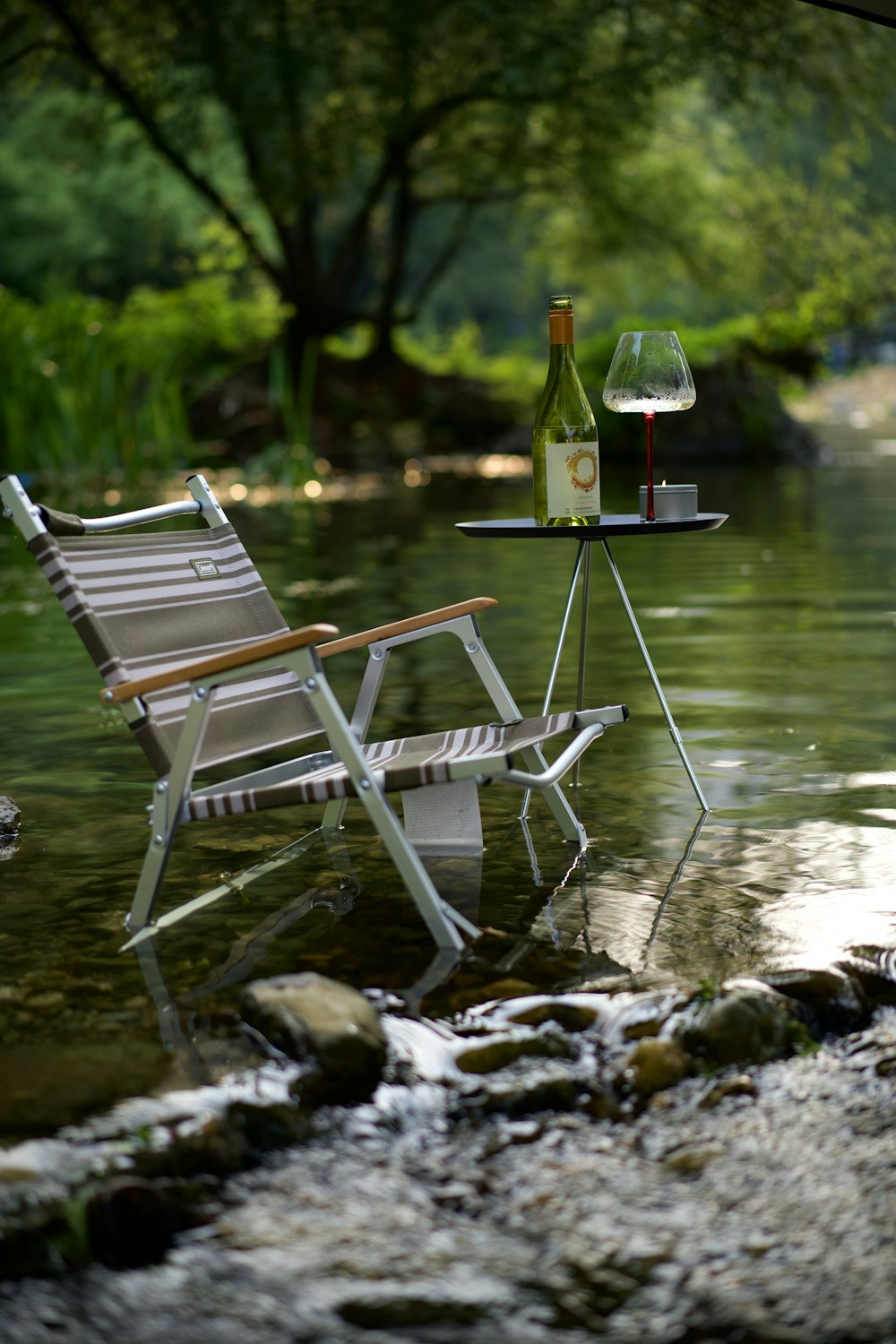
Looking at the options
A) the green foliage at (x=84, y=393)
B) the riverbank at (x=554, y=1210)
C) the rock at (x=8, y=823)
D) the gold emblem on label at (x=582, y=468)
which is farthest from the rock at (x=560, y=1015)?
the green foliage at (x=84, y=393)

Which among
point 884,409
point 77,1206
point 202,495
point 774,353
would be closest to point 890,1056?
point 77,1206

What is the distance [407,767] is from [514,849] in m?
0.98

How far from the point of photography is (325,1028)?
272 centimetres

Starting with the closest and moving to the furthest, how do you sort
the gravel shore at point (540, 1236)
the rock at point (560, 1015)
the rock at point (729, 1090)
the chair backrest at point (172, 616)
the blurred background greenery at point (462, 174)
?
the gravel shore at point (540, 1236), the rock at point (729, 1090), the rock at point (560, 1015), the chair backrest at point (172, 616), the blurred background greenery at point (462, 174)

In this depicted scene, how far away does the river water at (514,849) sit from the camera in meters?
3.05

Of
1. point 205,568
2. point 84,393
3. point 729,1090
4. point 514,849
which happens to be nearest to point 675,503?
point 514,849

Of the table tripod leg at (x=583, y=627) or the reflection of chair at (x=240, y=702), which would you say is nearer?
the reflection of chair at (x=240, y=702)

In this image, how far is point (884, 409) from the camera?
119 feet

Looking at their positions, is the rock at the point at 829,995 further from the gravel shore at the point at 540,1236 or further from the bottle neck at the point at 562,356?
the bottle neck at the point at 562,356

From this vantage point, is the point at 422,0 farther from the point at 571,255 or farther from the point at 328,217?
the point at 328,217

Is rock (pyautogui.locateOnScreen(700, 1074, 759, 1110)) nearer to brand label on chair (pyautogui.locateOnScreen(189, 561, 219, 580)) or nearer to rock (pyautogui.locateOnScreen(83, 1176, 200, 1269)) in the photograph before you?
rock (pyautogui.locateOnScreen(83, 1176, 200, 1269))

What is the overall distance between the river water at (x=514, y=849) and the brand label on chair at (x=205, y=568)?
655 millimetres

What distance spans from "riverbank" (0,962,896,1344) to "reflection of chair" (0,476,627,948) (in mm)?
493

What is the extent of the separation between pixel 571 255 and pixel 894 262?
4.03 metres
